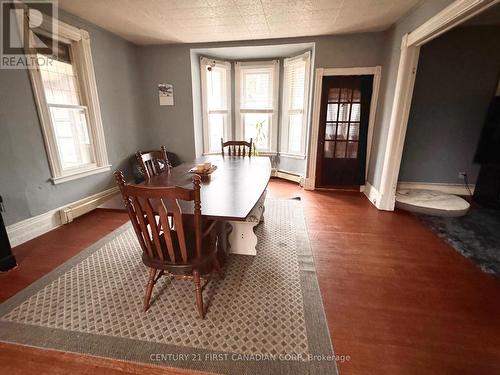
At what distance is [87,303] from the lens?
1628mm

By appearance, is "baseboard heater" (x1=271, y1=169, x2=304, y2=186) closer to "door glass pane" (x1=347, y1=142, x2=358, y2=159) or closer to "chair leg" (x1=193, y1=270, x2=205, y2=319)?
"door glass pane" (x1=347, y1=142, x2=358, y2=159)

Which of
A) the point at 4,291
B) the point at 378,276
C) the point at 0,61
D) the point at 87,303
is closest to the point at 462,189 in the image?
the point at 378,276

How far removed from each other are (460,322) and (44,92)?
429 cm

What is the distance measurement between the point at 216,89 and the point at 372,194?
11.8 feet

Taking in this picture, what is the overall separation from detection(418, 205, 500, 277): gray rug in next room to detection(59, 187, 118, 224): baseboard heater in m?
4.44

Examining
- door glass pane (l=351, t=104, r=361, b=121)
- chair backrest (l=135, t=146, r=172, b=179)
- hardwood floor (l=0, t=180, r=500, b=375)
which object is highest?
door glass pane (l=351, t=104, r=361, b=121)

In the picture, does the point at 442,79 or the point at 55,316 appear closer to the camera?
the point at 55,316

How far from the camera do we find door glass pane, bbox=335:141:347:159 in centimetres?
406

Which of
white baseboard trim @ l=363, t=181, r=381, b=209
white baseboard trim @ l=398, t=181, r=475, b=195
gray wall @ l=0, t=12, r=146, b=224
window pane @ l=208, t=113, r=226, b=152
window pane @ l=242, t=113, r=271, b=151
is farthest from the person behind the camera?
window pane @ l=242, t=113, r=271, b=151

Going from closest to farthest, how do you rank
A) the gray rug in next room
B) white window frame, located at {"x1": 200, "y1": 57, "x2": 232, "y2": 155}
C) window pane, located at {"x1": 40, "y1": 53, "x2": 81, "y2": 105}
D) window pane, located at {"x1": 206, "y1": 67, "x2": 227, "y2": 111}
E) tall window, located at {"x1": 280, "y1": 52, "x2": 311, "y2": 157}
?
1. the gray rug in next room
2. window pane, located at {"x1": 40, "y1": 53, "x2": 81, "y2": 105}
3. tall window, located at {"x1": 280, "y1": 52, "x2": 311, "y2": 157}
4. white window frame, located at {"x1": 200, "y1": 57, "x2": 232, "y2": 155}
5. window pane, located at {"x1": 206, "y1": 67, "x2": 227, "y2": 111}

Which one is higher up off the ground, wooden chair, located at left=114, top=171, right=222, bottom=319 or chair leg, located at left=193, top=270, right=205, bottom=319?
wooden chair, located at left=114, top=171, right=222, bottom=319

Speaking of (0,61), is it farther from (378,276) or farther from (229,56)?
(378,276)

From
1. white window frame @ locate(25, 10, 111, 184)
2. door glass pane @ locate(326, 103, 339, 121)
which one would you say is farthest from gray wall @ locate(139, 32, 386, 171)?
white window frame @ locate(25, 10, 111, 184)

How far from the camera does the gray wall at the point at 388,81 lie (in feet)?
8.64
